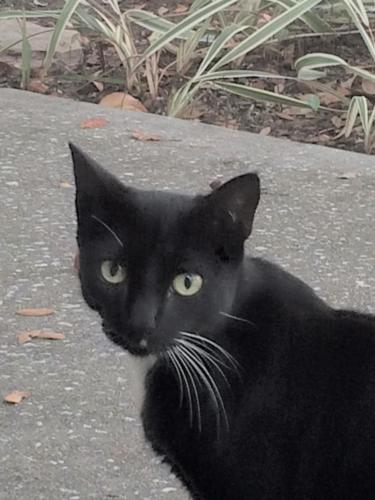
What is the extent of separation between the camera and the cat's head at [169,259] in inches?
95.4

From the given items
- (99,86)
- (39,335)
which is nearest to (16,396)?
(39,335)

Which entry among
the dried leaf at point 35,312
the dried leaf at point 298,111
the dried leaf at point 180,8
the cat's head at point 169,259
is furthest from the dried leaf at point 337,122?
the cat's head at point 169,259

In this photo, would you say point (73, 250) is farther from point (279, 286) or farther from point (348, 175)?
point (279, 286)

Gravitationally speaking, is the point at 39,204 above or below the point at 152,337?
below

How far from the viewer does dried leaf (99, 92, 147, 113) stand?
5803 mm

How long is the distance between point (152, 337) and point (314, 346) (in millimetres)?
343

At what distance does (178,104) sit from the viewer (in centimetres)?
561

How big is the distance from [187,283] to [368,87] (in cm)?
361

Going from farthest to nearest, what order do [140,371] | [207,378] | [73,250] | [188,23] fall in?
1. [188,23]
2. [73,250]
3. [140,371]
4. [207,378]

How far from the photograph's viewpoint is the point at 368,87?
5859mm

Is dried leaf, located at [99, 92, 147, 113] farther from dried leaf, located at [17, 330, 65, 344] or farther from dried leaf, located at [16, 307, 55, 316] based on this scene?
dried leaf, located at [17, 330, 65, 344]

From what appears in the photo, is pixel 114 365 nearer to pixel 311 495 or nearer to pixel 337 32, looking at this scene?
pixel 311 495

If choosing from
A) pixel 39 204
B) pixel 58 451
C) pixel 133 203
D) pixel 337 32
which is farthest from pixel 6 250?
pixel 337 32

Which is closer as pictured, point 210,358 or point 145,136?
point 210,358
